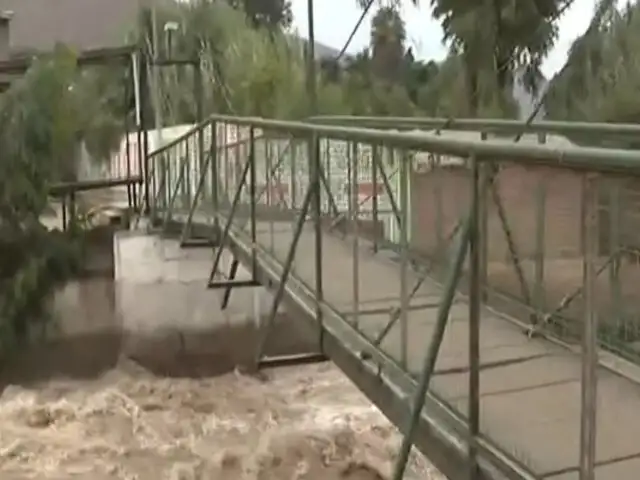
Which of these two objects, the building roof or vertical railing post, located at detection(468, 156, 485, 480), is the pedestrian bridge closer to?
vertical railing post, located at detection(468, 156, 485, 480)

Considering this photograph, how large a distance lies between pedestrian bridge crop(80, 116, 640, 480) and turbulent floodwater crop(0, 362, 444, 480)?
1.70 meters

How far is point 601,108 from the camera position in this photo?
374cm

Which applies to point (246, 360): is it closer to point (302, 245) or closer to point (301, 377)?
point (301, 377)

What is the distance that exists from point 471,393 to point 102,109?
6.98m

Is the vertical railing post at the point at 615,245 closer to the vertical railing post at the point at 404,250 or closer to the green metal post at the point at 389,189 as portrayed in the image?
the vertical railing post at the point at 404,250

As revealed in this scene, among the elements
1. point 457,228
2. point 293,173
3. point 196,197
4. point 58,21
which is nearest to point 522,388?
point 457,228

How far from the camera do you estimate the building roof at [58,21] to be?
954 centimetres

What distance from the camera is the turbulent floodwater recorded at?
5.33m

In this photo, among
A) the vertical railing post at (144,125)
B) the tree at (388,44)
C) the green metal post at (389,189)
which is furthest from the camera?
the vertical railing post at (144,125)

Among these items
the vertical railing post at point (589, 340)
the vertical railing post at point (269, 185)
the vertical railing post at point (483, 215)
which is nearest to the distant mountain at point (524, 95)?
the vertical railing post at point (269, 185)

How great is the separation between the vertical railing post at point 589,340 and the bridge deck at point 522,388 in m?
0.17

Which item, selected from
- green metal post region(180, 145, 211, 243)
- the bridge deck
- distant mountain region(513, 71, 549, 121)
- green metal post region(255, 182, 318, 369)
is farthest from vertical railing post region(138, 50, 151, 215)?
the bridge deck

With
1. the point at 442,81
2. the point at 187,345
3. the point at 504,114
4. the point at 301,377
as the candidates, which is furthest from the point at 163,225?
the point at 504,114

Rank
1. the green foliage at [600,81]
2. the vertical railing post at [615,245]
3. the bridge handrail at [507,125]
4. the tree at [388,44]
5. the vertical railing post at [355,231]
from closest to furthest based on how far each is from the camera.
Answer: the vertical railing post at [615,245]
the vertical railing post at [355,231]
the bridge handrail at [507,125]
the green foliage at [600,81]
the tree at [388,44]
